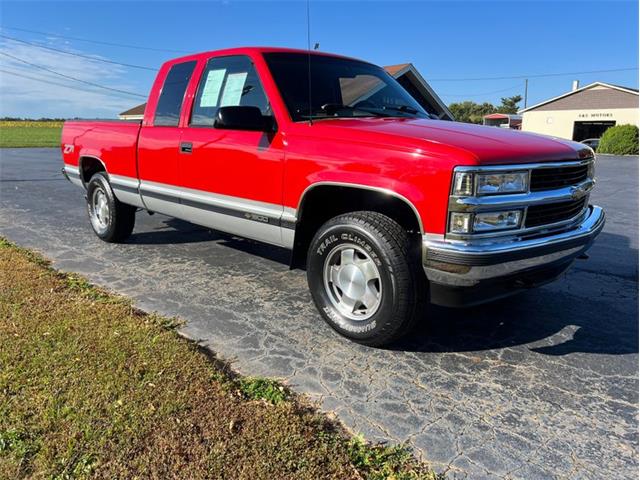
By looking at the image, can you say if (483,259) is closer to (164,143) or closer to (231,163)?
(231,163)

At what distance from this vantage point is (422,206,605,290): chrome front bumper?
2.86 m

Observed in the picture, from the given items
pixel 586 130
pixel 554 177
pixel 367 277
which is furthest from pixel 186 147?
pixel 586 130

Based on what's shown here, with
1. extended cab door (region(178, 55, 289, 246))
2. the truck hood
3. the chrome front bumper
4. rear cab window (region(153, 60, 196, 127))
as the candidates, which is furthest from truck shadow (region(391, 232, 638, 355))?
rear cab window (region(153, 60, 196, 127))

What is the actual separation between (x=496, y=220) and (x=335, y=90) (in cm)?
203

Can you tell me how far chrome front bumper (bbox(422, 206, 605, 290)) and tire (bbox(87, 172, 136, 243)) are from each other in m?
4.23

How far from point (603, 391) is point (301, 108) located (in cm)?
283

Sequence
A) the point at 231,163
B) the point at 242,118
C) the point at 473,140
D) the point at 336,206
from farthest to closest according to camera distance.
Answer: the point at 231,163 → the point at 336,206 → the point at 242,118 → the point at 473,140

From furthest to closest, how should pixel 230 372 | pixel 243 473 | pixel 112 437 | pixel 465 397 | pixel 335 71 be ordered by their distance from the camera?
pixel 335 71 < pixel 230 372 < pixel 465 397 < pixel 112 437 < pixel 243 473

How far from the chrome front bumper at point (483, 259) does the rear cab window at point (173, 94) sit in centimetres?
305

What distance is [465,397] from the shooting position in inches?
114

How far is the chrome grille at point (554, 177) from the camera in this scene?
3.10 meters

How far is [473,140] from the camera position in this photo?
10.2 feet

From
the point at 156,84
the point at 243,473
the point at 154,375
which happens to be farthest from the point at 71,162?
the point at 243,473

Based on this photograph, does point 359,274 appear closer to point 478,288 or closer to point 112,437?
point 478,288
